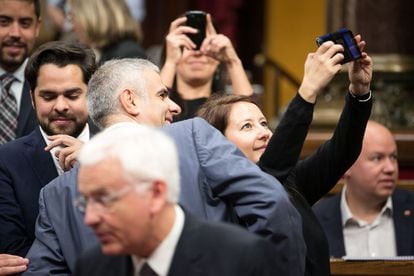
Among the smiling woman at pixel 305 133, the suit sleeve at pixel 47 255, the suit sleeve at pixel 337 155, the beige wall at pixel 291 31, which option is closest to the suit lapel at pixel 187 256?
the suit sleeve at pixel 47 255

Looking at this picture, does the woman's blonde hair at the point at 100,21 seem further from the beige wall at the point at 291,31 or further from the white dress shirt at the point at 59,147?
the beige wall at the point at 291,31

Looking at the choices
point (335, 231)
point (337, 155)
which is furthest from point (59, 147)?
point (335, 231)

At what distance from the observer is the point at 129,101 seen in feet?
11.6

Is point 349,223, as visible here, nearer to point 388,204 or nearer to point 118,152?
point 388,204

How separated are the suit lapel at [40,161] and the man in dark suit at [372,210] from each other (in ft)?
5.02

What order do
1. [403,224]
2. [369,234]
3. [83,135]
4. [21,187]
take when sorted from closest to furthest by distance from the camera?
[21,187] → [83,135] → [403,224] → [369,234]

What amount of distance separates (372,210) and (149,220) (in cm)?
271

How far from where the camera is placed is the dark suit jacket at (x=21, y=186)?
3676 millimetres

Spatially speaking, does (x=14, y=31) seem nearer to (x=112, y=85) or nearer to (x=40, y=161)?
(x=40, y=161)

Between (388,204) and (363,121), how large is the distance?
149 centimetres

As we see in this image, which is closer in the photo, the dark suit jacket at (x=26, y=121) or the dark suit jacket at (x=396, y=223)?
the dark suit jacket at (x=26, y=121)

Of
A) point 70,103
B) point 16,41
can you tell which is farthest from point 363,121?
point 16,41

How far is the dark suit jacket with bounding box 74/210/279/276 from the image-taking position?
8.68 feet

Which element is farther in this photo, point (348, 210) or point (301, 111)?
point (348, 210)
